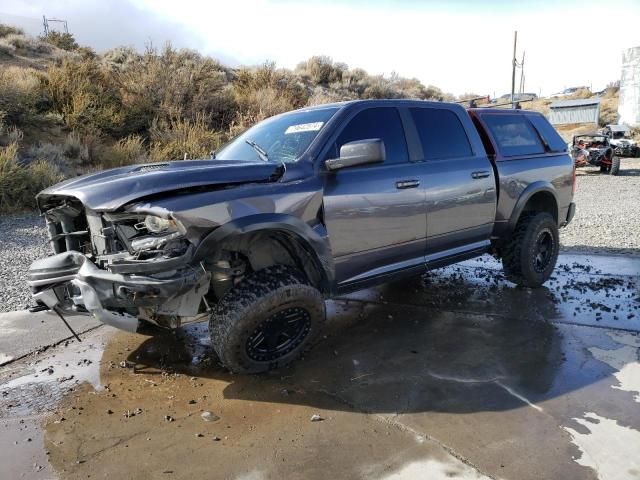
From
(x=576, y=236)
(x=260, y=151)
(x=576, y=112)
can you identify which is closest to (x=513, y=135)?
(x=260, y=151)

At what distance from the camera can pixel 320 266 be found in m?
3.85

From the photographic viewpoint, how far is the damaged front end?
3.06 metres

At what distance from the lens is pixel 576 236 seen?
8.34 meters

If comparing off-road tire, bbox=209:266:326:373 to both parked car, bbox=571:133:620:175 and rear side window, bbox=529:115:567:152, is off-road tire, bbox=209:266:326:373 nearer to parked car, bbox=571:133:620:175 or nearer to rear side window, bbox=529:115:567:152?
rear side window, bbox=529:115:567:152

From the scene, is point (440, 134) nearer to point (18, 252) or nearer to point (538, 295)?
point (538, 295)

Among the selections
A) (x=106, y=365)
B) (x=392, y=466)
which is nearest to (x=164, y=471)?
(x=392, y=466)

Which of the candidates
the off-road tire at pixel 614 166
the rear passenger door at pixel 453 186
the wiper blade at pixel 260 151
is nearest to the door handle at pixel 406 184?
the rear passenger door at pixel 453 186

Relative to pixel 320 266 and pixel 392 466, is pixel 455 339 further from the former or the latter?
pixel 392 466

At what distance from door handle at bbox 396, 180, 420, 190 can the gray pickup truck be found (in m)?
0.01

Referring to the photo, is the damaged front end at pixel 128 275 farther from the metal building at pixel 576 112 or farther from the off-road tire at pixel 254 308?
the metal building at pixel 576 112

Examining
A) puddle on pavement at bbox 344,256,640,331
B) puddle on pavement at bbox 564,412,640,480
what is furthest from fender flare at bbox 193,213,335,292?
puddle on pavement at bbox 564,412,640,480

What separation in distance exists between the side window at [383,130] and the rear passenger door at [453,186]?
9.8 inches

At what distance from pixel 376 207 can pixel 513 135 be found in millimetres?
2429

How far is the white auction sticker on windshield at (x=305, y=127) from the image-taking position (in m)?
4.11
